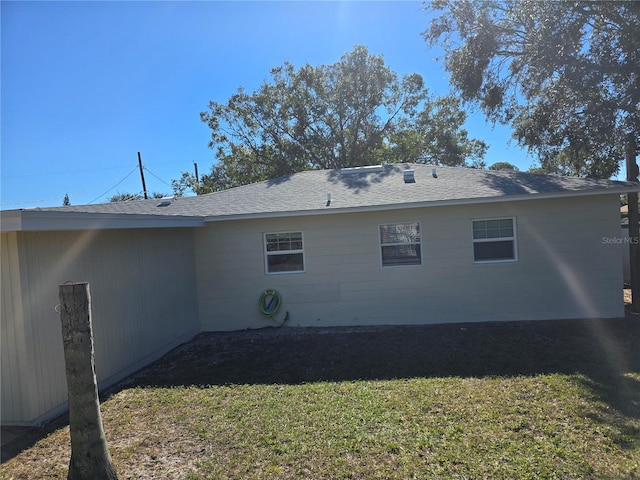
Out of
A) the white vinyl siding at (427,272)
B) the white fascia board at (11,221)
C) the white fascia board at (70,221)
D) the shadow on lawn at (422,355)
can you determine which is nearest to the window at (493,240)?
the white vinyl siding at (427,272)

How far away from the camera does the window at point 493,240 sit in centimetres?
864

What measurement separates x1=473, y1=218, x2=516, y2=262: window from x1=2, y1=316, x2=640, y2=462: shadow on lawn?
4.84ft

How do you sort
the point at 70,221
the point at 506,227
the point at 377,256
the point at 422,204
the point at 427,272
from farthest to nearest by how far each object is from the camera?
the point at 377,256
the point at 427,272
the point at 506,227
the point at 422,204
the point at 70,221

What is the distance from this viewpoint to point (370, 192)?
9539 mm

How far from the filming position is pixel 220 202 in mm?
10102

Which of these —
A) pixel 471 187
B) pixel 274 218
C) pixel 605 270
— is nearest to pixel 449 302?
pixel 471 187

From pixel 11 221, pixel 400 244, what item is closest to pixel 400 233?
pixel 400 244

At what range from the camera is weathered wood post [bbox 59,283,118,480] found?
314 cm

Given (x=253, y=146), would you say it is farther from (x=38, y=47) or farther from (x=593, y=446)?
(x=593, y=446)

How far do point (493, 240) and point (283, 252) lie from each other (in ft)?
15.5

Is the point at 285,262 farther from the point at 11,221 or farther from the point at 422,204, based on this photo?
the point at 11,221

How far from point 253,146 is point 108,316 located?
771 inches

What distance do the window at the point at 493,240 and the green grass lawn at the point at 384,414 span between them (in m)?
2.01

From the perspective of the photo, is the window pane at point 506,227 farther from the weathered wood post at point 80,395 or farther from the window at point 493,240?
the weathered wood post at point 80,395
